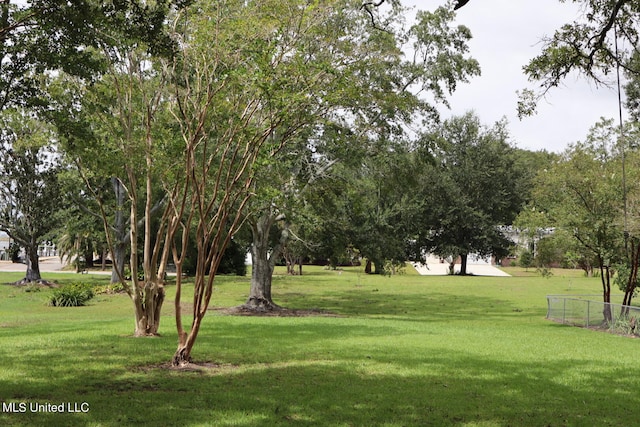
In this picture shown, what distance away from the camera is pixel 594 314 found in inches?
945

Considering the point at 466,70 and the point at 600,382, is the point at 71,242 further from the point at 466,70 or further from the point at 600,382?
the point at 600,382

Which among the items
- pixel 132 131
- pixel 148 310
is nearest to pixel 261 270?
pixel 148 310

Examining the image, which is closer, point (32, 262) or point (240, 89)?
point (240, 89)

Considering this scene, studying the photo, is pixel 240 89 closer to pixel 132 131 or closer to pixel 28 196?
pixel 132 131

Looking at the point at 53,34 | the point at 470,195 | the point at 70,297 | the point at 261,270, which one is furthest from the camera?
the point at 470,195

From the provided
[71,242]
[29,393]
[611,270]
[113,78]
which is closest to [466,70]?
[611,270]

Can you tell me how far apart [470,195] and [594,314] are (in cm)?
4175

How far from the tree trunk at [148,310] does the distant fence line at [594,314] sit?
15809 mm

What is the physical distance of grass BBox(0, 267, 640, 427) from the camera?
806 cm

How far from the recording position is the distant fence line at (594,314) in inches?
873

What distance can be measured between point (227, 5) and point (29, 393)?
315 inches

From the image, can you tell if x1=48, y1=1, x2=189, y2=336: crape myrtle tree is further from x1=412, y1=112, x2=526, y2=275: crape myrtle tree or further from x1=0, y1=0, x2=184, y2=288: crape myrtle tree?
x1=412, y1=112, x2=526, y2=275: crape myrtle tree

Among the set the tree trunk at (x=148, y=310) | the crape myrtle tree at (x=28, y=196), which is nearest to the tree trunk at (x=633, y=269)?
the tree trunk at (x=148, y=310)

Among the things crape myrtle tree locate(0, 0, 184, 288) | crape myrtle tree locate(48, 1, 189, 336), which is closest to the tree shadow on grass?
crape myrtle tree locate(48, 1, 189, 336)
